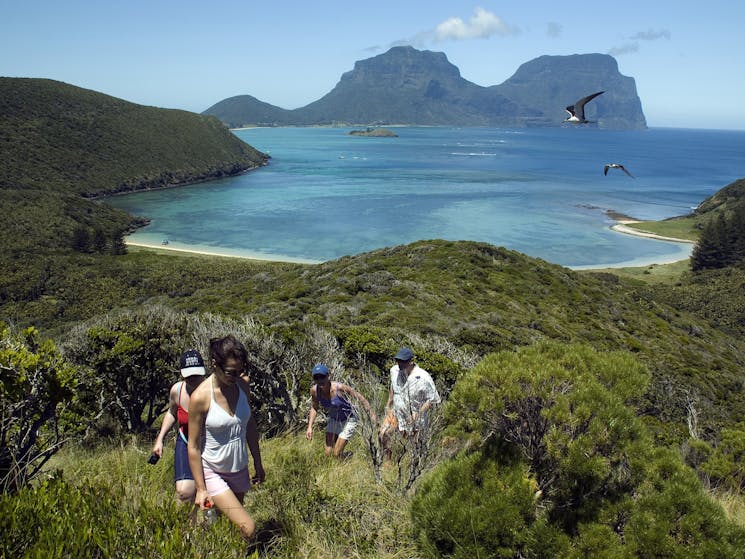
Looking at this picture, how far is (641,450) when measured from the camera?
3.36 meters

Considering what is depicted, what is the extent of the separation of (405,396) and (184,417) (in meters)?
2.11

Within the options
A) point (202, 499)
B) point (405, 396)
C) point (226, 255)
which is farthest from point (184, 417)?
point (226, 255)

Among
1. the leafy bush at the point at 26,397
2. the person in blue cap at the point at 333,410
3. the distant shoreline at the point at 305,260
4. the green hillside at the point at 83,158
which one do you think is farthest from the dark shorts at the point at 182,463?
the distant shoreline at the point at 305,260

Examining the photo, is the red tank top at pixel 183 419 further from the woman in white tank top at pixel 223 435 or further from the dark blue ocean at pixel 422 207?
the dark blue ocean at pixel 422 207

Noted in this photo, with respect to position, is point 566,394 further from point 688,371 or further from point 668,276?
point 668,276

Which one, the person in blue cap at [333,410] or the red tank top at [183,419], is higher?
the red tank top at [183,419]

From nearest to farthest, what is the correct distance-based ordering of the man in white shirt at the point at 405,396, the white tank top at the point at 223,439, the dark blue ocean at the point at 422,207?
the white tank top at the point at 223,439
the man in white shirt at the point at 405,396
the dark blue ocean at the point at 422,207

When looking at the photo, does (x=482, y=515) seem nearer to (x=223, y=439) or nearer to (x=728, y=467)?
(x=223, y=439)

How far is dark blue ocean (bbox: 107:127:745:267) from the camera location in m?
58.4

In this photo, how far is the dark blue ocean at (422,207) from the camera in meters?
58.4

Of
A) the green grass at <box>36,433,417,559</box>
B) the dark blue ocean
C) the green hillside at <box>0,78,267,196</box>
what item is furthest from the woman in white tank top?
the green hillside at <box>0,78,267,196</box>

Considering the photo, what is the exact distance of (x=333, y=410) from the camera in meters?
5.55

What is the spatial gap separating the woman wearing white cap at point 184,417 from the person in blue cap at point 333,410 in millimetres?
1611

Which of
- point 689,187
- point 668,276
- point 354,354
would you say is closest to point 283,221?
point 668,276
